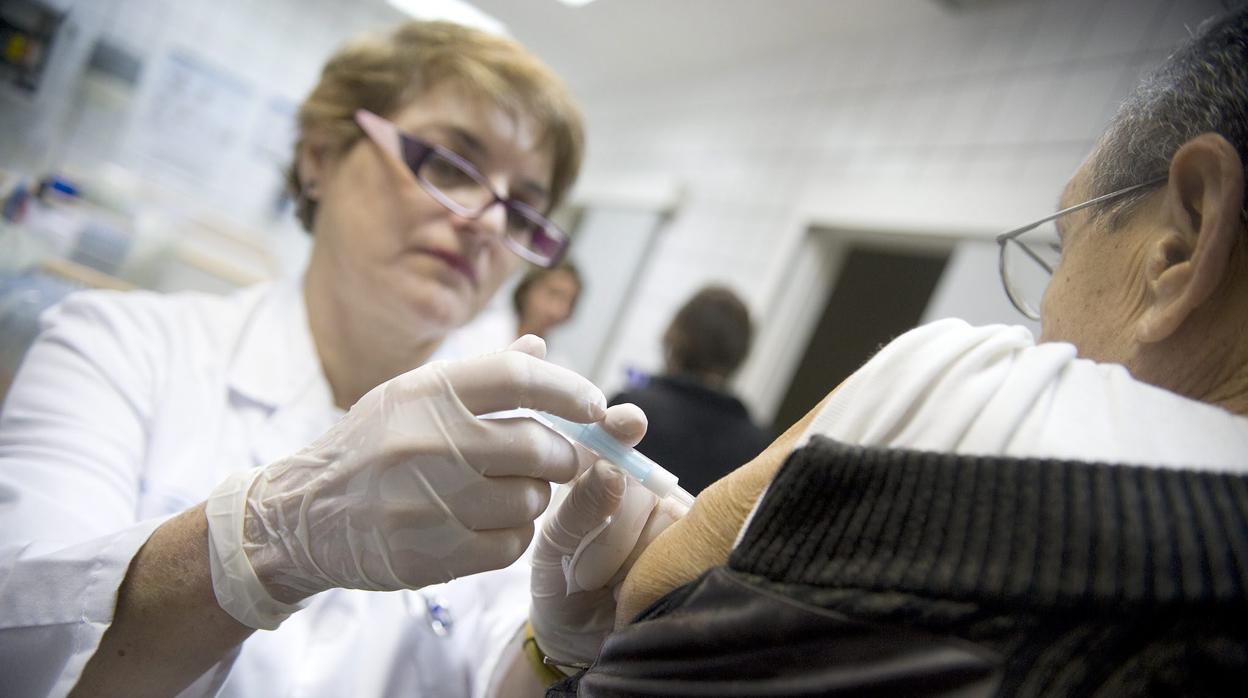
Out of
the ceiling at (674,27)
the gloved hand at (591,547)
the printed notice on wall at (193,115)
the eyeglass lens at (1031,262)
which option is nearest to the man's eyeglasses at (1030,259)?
the eyeglass lens at (1031,262)

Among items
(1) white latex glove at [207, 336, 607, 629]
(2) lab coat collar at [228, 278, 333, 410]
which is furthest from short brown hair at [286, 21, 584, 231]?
(1) white latex glove at [207, 336, 607, 629]

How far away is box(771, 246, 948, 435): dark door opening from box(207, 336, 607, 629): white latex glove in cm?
74

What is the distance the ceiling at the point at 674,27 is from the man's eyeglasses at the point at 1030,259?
1.96 metres

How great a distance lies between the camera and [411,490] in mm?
555

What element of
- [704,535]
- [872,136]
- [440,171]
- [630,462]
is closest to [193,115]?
[440,171]

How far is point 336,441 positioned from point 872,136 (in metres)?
2.38

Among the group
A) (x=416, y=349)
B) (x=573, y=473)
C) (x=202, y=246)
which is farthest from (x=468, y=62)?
(x=202, y=246)

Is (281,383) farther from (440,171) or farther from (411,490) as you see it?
(411,490)

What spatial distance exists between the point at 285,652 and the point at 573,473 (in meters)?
0.49

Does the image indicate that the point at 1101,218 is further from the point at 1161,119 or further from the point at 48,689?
the point at 48,689

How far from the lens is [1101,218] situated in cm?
48

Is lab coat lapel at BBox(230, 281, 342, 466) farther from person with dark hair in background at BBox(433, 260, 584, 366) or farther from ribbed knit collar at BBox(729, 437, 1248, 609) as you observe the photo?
person with dark hair in background at BBox(433, 260, 584, 366)

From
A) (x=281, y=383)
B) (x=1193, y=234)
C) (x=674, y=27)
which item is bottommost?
(x=281, y=383)

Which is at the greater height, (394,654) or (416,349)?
(416,349)
